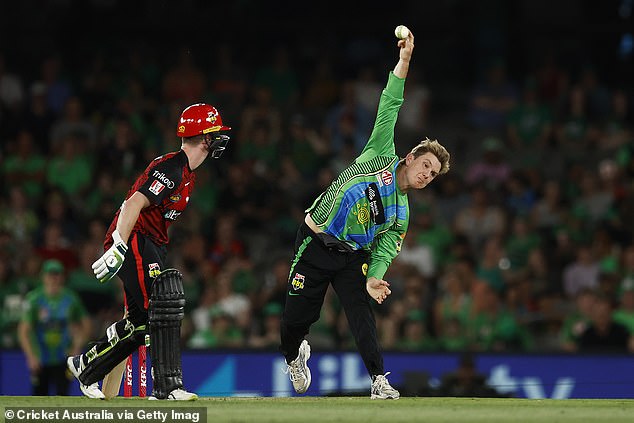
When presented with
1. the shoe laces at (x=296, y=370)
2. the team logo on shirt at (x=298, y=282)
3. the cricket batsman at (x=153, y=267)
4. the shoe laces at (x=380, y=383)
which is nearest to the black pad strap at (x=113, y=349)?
the cricket batsman at (x=153, y=267)

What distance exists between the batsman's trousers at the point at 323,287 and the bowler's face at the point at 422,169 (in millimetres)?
709

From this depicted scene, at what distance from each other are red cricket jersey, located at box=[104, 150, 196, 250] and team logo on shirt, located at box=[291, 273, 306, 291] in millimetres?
1053

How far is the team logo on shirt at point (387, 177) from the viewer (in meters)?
10.2

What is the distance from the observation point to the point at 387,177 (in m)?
10.2

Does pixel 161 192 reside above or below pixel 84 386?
above

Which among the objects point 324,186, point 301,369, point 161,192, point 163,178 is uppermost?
point 324,186

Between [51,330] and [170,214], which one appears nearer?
[170,214]

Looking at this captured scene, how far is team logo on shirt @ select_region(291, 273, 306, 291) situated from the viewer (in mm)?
10336

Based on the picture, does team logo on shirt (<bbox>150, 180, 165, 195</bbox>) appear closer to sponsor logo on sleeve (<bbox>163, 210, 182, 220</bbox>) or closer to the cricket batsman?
the cricket batsman

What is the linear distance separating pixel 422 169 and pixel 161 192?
1.99m

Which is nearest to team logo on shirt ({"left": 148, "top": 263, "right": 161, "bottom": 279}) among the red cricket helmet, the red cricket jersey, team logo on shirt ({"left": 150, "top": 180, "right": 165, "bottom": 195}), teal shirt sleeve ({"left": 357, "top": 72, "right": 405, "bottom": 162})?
the red cricket jersey

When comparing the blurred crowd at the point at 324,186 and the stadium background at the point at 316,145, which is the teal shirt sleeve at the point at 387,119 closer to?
the stadium background at the point at 316,145

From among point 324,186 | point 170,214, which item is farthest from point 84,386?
point 324,186

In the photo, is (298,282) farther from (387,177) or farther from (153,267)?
(153,267)
